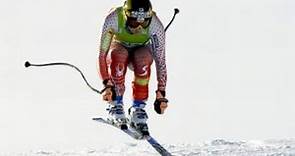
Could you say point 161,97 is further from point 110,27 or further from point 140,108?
point 110,27

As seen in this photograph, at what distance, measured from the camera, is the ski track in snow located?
1274 cm

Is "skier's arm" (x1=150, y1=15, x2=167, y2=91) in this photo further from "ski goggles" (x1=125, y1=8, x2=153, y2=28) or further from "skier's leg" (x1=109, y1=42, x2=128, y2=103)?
"skier's leg" (x1=109, y1=42, x2=128, y2=103)

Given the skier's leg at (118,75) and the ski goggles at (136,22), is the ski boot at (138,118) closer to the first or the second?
the skier's leg at (118,75)

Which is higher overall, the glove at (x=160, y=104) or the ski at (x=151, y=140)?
the glove at (x=160, y=104)

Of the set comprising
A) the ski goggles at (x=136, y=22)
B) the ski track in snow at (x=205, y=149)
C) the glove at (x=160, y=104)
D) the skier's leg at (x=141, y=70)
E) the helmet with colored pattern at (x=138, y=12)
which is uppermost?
the helmet with colored pattern at (x=138, y=12)

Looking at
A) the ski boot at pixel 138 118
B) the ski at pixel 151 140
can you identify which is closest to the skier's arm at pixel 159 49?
the ski boot at pixel 138 118

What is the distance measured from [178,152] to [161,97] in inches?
68.1

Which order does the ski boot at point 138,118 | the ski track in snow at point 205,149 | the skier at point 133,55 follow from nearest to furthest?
the skier at point 133,55 < the ski boot at point 138,118 < the ski track in snow at point 205,149

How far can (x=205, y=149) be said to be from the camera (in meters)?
13.2

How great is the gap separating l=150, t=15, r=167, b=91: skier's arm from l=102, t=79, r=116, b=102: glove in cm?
64

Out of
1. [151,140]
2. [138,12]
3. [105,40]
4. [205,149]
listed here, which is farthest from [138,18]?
[205,149]

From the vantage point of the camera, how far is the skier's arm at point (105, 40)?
11.3 metres

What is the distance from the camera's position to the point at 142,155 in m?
12.9

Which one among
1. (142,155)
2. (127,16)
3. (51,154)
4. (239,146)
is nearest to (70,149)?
(51,154)
